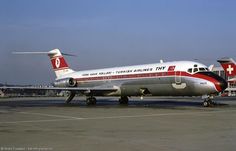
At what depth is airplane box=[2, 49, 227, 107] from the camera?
79.7ft

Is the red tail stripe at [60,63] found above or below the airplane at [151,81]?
above

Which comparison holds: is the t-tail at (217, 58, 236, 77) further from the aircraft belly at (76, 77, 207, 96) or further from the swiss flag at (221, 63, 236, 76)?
the aircraft belly at (76, 77, 207, 96)

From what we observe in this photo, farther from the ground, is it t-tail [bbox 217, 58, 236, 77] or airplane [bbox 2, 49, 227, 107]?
t-tail [bbox 217, 58, 236, 77]

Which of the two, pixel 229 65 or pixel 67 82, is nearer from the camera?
pixel 67 82

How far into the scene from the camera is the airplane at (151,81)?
2430 cm

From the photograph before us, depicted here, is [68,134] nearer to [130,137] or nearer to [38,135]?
[38,135]

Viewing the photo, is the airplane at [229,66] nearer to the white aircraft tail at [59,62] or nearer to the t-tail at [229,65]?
the t-tail at [229,65]

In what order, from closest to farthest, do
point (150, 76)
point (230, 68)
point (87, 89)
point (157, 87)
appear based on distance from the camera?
point (157, 87) < point (150, 76) < point (87, 89) < point (230, 68)

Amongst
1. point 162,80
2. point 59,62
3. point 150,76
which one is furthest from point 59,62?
point 162,80

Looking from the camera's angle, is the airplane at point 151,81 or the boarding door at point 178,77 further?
the boarding door at point 178,77

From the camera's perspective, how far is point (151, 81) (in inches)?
1069

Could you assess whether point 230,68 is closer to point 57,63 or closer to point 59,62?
point 59,62

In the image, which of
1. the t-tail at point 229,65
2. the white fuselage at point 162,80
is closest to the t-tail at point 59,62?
the white fuselage at point 162,80

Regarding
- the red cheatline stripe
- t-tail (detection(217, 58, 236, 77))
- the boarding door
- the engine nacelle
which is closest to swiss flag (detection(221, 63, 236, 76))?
t-tail (detection(217, 58, 236, 77))
